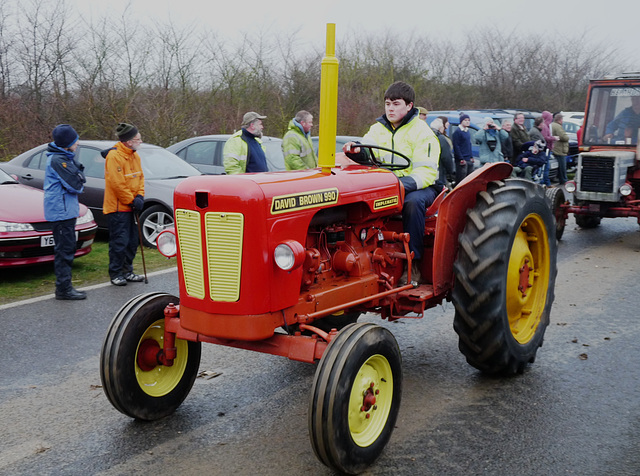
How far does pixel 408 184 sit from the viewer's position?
479 cm

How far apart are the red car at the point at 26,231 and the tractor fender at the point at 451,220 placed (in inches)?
189

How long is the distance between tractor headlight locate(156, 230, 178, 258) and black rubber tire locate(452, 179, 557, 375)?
1862 mm

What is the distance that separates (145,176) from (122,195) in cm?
223

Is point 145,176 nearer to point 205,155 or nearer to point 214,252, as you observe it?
point 205,155

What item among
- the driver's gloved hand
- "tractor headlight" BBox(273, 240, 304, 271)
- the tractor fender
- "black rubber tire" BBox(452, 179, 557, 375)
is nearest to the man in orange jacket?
the driver's gloved hand

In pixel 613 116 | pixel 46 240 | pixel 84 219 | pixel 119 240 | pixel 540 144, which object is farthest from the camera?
pixel 540 144

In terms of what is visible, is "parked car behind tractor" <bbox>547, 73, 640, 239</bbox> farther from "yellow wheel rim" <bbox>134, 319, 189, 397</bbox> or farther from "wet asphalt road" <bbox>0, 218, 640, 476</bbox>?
"yellow wheel rim" <bbox>134, 319, 189, 397</bbox>

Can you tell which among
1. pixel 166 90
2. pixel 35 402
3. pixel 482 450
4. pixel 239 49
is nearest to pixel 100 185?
pixel 35 402

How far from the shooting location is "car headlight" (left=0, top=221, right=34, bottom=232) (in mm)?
7297

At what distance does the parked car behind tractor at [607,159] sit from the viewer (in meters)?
10.3

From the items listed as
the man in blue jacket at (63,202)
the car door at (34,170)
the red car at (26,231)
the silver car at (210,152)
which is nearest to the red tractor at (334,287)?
the man in blue jacket at (63,202)

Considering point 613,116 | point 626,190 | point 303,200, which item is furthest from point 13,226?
point 613,116

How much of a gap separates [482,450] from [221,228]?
6.22 feet

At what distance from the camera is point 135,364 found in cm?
402
